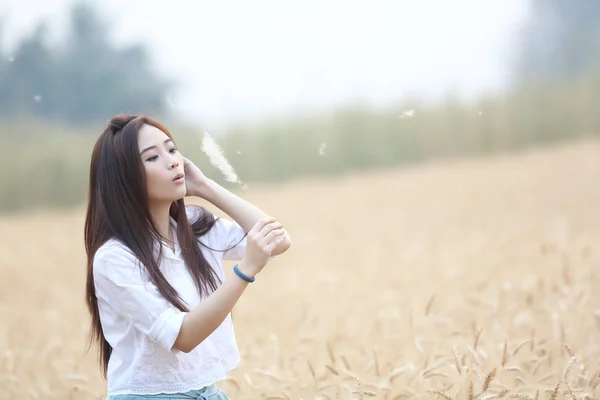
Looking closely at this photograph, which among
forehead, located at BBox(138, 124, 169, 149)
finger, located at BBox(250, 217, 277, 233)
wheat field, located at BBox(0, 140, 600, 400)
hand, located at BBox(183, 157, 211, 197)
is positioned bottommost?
wheat field, located at BBox(0, 140, 600, 400)

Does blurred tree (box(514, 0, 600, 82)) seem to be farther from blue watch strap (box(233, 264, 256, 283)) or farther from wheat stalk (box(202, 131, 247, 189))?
blue watch strap (box(233, 264, 256, 283))

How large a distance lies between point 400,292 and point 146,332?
2.07 m

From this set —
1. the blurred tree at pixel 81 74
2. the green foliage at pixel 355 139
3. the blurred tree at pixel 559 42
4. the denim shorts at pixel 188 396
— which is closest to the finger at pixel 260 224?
the denim shorts at pixel 188 396

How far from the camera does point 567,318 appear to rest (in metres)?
2.43

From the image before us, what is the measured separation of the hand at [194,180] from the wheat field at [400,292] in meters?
0.46

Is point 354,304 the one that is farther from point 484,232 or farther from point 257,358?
point 484,232

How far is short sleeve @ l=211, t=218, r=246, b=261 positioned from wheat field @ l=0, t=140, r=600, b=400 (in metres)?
0.33

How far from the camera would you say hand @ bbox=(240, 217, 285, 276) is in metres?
1.27

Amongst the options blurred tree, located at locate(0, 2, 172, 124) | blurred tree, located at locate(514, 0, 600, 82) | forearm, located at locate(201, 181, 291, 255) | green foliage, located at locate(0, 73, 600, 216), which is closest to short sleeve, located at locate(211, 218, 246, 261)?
forearm, located at locate(201, 181, 291, 255)

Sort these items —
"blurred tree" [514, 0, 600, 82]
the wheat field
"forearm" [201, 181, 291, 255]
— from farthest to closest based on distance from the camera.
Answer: "blurred tree" [514, 0, 600, 82] < the wheat field < "forearm" [201, 181, 291, 255]

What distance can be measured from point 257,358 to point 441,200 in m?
3.13

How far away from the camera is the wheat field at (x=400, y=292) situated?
1.93 metres

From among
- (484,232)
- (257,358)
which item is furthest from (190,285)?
(484,232)

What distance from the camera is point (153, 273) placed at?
133cm
